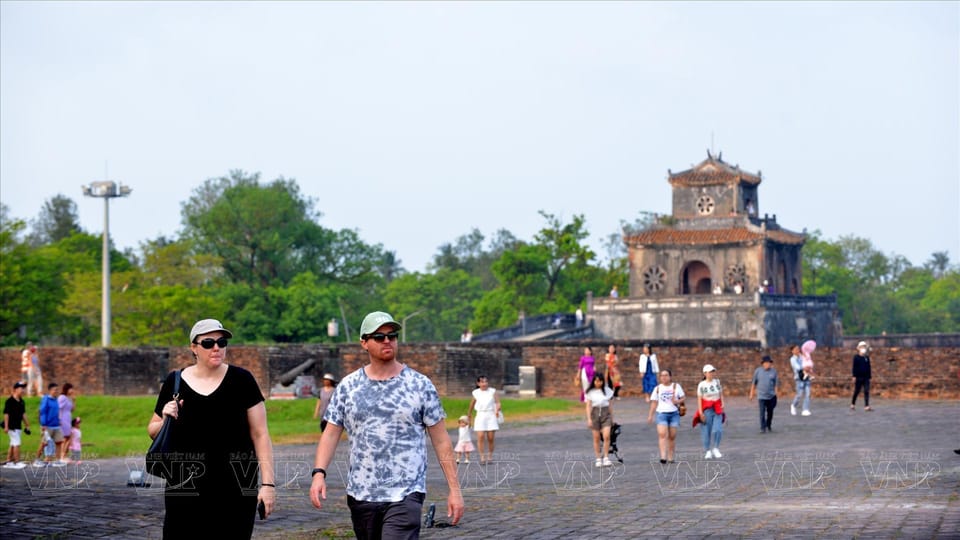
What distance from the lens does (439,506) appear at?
1334cm

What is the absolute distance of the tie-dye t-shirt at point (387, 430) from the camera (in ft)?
23.0

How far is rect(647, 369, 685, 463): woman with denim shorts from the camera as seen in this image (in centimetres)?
1770

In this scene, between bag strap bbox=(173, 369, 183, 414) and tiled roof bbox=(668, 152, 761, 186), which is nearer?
bag strap bbox=(173, 369, 183, 414)

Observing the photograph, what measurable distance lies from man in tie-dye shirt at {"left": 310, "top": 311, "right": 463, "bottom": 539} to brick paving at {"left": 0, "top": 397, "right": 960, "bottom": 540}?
12.6ft

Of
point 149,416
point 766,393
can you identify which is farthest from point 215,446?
point 149,416

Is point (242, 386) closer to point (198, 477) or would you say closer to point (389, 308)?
point (198, 477)

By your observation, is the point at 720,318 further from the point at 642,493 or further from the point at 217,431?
the point at 217,431

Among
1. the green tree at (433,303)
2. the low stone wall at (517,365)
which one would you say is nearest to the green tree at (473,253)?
the green tree at (433,303)

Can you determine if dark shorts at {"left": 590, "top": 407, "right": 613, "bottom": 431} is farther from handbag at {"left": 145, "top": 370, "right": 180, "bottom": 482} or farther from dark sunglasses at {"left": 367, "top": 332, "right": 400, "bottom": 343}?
handbag at {"left": 145, "top": 370, "right": 180, "bottom": 482}

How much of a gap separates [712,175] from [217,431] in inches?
2358

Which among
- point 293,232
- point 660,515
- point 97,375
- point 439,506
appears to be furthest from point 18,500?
point 293,232

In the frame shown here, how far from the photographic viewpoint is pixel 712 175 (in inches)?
2581

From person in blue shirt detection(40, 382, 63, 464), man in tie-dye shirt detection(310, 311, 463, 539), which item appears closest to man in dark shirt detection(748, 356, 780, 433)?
person in blue shirt detection(40, 382, 63, 464)

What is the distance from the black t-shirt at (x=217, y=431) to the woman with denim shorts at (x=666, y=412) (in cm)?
1101
